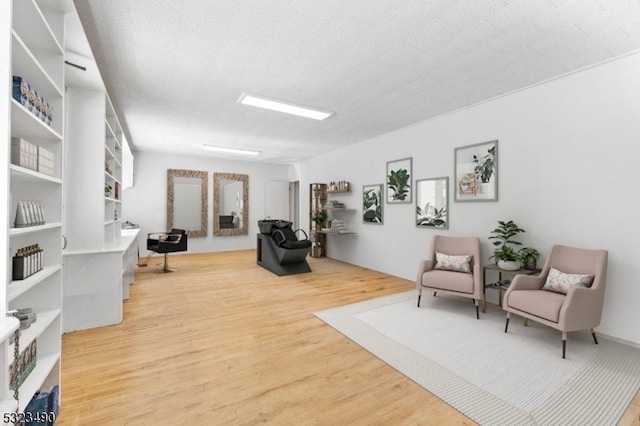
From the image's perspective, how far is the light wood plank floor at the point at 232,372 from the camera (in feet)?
5.66

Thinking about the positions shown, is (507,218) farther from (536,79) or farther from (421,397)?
(421,397)

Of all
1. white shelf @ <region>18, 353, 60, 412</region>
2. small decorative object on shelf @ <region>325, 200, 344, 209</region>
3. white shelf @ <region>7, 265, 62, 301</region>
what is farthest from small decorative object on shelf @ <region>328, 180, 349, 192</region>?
white shelf @ <region>18, 353, 60, 412</region>

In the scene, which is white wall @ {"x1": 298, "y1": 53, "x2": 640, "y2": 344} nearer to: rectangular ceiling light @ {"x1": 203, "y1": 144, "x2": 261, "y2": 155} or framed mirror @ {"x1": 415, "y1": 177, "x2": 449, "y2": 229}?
framed mirror @ {"x1": 415, "y1": 177, "x2": 449, "y2": 229}

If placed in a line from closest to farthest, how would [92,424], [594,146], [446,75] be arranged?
1. [92,424]
2. [594,146]
3. [446,75]

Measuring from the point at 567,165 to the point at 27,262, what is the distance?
4.66 m

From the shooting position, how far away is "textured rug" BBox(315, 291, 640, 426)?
5.90ft

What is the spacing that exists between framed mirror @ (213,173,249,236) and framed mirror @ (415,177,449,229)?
5.42m

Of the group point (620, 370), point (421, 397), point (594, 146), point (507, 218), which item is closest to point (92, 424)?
point (421, 397)

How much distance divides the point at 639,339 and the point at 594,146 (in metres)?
1.89

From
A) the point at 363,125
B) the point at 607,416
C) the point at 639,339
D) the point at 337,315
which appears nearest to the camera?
the point at 607,416

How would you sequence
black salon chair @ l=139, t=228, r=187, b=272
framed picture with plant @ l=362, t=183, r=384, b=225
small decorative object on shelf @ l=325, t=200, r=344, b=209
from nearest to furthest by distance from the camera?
black salon chair @ l=139, t=228, r=187, b=272 → framed picture with plant @ l=362, t=183, r=384, b=225 → small decorative object on shelf @ l=325, t=200, r=344, b=209

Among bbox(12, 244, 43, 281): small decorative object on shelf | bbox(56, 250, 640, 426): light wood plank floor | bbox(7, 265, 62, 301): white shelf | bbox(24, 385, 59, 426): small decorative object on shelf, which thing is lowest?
bbox(56, 250, 640, 426): light wood plank floor

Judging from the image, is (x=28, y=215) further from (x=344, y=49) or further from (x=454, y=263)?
(x=454, y=263)

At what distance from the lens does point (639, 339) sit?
2.61m
